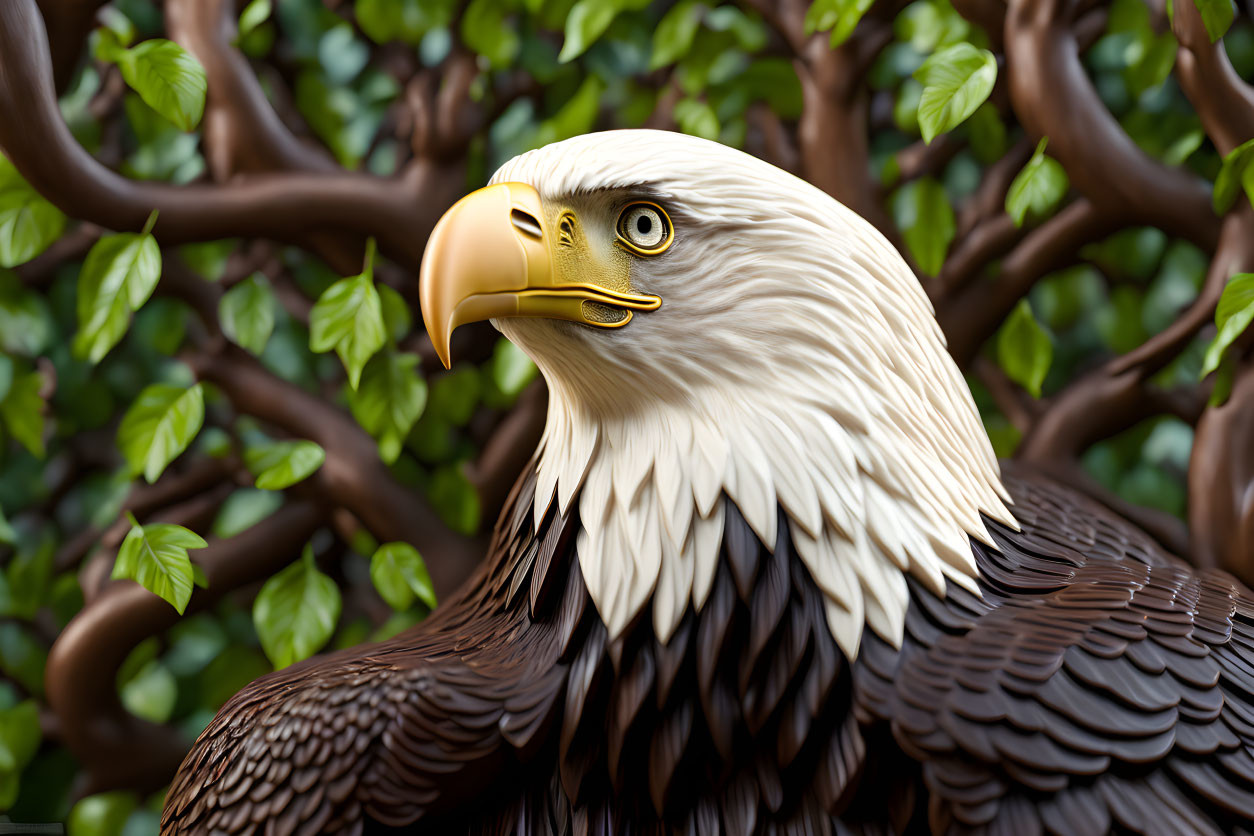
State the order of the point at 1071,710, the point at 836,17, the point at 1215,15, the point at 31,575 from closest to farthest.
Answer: the point at 1071,710 → the point at 1215,15 → the point at 836,17 → the point at 31,575

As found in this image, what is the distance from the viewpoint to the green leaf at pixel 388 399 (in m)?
1.06

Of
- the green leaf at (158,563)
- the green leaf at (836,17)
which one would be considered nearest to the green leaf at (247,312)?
the green leaf at (158,563)

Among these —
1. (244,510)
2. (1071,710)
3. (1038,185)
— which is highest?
(1038,185)

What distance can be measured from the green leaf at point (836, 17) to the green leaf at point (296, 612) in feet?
2.84

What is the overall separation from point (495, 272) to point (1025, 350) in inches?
27.4

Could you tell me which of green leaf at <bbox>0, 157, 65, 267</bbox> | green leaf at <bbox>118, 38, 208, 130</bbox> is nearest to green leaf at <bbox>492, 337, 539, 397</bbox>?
green leaf at <bbox>118, 38, 208, 130</bbox>

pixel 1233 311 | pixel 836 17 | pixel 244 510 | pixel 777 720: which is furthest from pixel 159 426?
pixel 1233 311

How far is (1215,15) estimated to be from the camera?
884mm

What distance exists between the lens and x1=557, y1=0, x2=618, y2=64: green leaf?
3.37 feet

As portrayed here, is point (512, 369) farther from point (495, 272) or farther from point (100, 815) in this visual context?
point (100, 815)

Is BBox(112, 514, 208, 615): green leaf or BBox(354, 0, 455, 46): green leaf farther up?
BBox(354, 0, 455, 46): green leaf

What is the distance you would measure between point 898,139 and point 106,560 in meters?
1.10

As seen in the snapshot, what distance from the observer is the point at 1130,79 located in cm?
100

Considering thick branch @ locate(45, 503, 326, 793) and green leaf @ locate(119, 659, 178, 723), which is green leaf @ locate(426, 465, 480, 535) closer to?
thick branch @ locate(45, 503, 326, 793)
